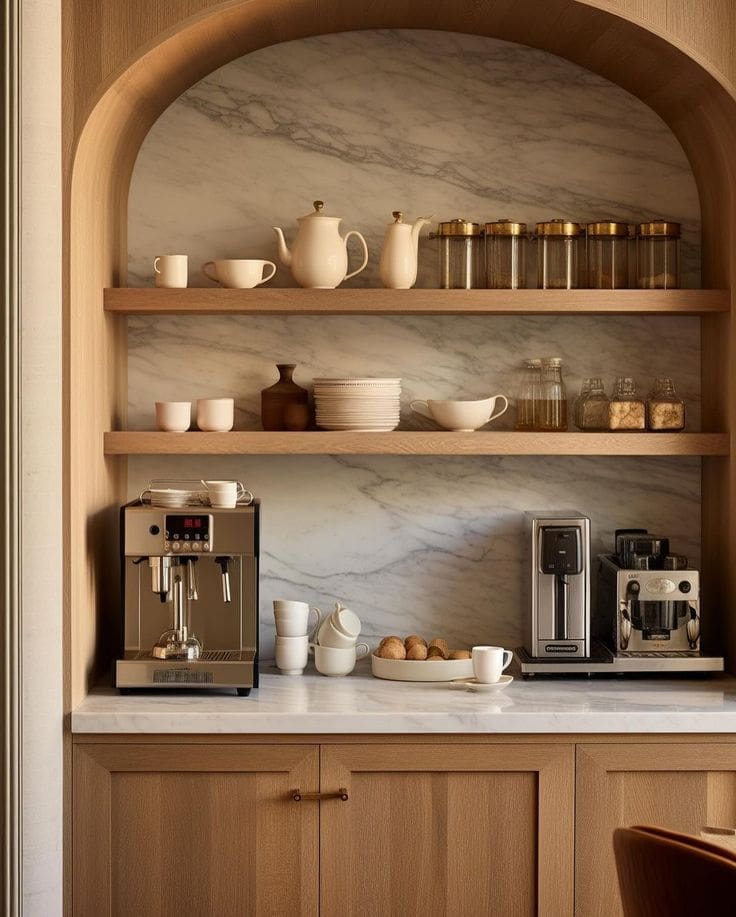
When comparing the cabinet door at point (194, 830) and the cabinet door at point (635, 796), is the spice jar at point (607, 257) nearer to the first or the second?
the cabinet door at point (635, 796)

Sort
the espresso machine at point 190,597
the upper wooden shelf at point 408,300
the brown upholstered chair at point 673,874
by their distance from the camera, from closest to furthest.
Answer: the brown upholstered chair at point 673,874, the espresso machine at point 190,597, the upper wooden shelf at point 408,300

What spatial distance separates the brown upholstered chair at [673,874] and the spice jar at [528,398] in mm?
1476

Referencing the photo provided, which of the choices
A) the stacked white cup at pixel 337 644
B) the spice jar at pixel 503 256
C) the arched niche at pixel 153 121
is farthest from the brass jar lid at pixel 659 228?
the stacked white cup at pixel 337 644

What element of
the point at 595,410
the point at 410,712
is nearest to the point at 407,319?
the point at 595,410

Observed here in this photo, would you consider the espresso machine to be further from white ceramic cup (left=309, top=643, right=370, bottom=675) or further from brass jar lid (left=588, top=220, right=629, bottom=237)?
brass jar lid (left=588, top=220, right=629, bottom=237)

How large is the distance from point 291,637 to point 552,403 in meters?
0.92

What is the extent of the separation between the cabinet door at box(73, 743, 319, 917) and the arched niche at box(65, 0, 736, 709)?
0.24 meters

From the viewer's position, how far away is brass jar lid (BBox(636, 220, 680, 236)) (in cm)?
295

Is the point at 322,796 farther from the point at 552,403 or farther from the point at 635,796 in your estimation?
the point at 552,403

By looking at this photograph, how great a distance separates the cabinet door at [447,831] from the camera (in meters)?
2.57

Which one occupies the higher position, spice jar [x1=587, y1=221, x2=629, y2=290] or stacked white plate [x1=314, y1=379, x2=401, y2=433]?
spice jar [x1=587, y1=221, x2=629, y2=290]

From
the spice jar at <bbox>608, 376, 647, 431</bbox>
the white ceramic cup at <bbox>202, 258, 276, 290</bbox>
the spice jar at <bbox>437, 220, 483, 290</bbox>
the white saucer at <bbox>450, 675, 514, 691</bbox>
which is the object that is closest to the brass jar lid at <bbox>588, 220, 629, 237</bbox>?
the spice jar at <bbox>437, 220, 483, 290</bbox>

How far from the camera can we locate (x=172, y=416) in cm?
292

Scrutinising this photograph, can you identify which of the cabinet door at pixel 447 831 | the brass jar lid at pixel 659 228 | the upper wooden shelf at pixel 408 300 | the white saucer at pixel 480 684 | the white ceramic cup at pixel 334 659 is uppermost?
the brass jar lid at pixel 659 228
